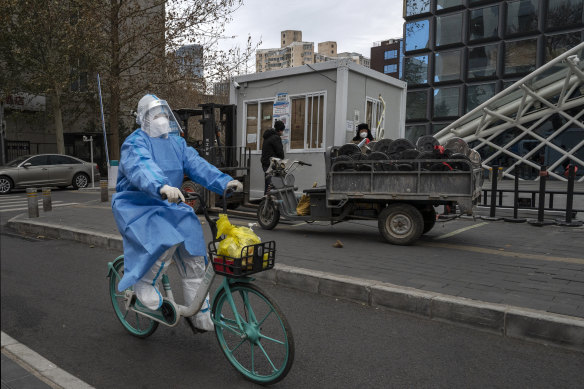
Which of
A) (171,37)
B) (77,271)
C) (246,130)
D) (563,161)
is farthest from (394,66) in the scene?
(77,271)

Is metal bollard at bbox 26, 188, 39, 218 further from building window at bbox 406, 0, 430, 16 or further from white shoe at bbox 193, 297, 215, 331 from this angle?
building window at bbox 406, 0, 430, 16

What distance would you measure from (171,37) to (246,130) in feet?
34.7

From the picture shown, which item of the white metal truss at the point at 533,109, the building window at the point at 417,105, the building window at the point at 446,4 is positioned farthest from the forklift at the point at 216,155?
the building window at the point at 446,4

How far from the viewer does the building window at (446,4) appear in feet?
103

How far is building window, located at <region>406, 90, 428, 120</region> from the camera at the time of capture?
1328 inches

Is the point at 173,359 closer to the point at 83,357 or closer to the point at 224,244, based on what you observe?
the point at 83,357

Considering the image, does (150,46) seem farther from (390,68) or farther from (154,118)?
(390,68)

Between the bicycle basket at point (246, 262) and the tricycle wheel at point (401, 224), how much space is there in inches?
175

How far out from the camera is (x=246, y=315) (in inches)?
113

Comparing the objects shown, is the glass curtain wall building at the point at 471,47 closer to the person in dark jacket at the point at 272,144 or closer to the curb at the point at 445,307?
the person in dark jacket at the point at 272,144

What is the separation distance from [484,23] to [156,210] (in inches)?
1277

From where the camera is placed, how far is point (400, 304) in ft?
13.8

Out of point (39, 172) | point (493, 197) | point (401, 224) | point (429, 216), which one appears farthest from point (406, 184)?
point (39, 172)

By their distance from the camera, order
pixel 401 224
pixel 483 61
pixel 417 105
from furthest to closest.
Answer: pixel 417 105 < pixel 483 61 < pixel 401 224
